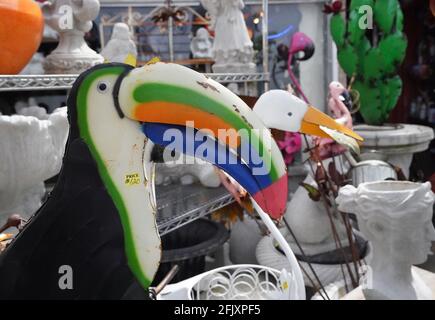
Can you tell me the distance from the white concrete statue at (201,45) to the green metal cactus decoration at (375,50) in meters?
0.77

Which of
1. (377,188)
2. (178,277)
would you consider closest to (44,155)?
(178,277)

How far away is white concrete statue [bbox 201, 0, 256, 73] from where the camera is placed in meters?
1.52

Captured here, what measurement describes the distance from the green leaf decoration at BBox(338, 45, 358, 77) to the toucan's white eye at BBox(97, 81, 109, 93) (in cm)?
194

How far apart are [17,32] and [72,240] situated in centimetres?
66

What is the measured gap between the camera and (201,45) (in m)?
2.62

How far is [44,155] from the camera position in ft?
3.34

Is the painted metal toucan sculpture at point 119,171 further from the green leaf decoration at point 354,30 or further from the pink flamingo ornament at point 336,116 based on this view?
the green leaf decoration at point 354,30

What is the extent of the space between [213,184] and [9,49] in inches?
33.9

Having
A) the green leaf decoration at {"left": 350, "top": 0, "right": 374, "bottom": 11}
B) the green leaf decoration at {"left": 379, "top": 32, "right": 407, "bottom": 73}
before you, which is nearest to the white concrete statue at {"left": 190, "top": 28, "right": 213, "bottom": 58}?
the green leaf decoration at {"left": 350, "top": 0, "right": 374, "bottom": 11}

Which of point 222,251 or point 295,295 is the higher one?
point 295,295

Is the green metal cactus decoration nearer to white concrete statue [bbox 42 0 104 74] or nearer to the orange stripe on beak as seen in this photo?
white concrete statue [bbox 42 0 104 74]

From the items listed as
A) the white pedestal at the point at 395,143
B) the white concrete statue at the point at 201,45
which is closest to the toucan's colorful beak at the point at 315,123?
the white pedestal at the point at 395,143
